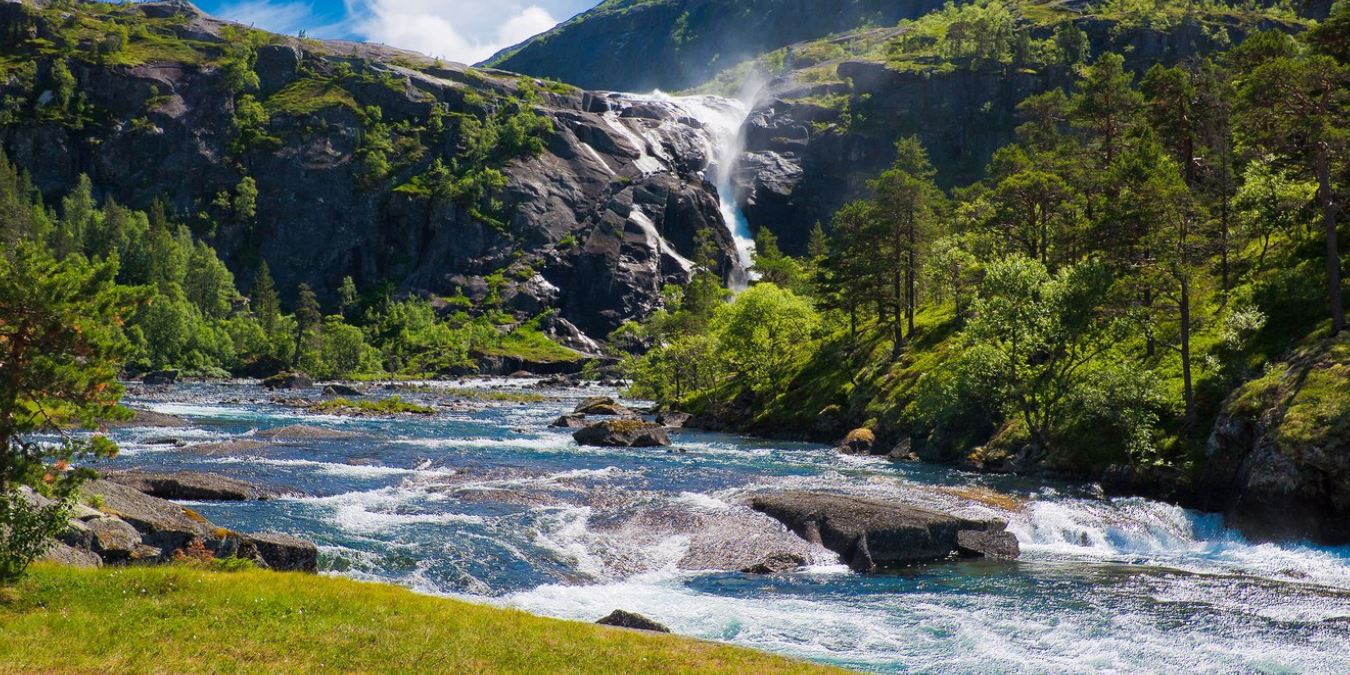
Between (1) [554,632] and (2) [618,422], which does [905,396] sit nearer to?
(2) [618,422]

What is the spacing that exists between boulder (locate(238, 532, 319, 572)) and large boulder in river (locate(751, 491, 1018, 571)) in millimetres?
19406

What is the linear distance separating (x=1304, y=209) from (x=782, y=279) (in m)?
104

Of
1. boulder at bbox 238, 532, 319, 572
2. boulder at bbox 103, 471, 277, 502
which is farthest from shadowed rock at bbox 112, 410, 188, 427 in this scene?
boulder at bbox 238, 532, 319, 572

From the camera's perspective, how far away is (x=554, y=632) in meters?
20.9

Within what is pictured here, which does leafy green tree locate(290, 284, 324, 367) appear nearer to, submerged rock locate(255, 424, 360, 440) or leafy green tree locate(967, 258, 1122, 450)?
submerged rock locate(255, 424, 360, 440)

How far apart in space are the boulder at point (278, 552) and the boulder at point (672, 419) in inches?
2583

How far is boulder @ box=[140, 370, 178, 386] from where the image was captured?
5758 inches

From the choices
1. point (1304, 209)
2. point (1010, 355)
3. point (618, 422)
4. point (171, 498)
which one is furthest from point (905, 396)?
point (171, 498)

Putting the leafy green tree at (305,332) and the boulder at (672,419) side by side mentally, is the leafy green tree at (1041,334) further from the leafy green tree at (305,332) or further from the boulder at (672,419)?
the leafy green tree at (305,332)

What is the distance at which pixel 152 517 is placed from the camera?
29.5 metres

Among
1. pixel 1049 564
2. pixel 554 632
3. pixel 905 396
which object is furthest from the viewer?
pixel 905 396

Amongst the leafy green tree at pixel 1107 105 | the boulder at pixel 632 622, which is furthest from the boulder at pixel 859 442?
the boulder at pixel 632 622

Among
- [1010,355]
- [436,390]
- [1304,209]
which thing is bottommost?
[436,390]

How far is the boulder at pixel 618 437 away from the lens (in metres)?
68.8
